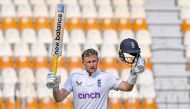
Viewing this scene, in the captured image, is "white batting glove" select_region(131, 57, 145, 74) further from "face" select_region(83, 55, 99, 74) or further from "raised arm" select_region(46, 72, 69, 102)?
"raised arm" select_region(46, 72, 69, 102)

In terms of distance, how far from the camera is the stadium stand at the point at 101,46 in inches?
465

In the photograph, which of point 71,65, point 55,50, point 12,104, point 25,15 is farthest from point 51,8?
point 55,50

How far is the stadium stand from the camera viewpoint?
465 inches

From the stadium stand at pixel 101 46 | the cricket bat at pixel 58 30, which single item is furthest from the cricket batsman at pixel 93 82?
the stadium stand at pixel 101 46

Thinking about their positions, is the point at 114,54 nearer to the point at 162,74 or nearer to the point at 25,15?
the point at 162,74

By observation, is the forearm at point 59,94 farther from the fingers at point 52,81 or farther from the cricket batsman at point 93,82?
the fingers at point 52,81

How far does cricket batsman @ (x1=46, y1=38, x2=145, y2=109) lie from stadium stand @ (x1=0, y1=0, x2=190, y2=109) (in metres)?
5.38

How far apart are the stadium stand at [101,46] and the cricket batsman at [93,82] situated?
5.38 m

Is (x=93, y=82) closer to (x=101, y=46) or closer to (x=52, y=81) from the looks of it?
(x=52, y=81)

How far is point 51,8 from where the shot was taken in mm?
13352

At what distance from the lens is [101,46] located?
12.7m

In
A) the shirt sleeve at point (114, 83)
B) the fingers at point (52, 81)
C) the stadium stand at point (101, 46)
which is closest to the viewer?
the fingers at point (52, 81)

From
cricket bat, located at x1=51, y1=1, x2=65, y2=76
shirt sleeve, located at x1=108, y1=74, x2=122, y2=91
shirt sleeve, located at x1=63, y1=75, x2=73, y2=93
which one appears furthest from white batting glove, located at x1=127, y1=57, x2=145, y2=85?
cricket bat, located at x1=51, y1=1, x2=65, y2=76

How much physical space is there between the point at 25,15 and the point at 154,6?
3085mm
